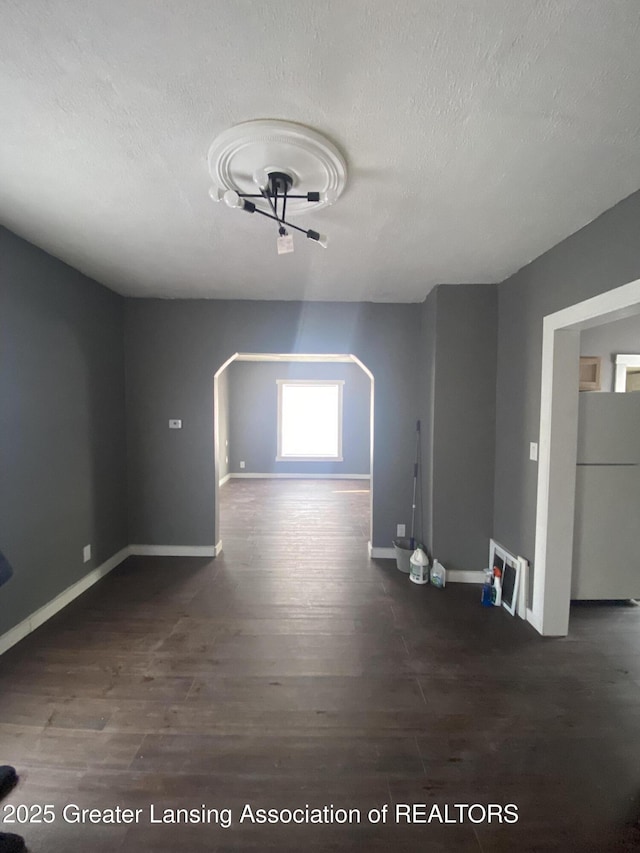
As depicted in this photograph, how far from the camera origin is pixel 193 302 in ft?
11.1

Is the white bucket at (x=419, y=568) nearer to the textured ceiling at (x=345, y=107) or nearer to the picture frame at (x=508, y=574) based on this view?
the picture frame at (x=508, y=574)

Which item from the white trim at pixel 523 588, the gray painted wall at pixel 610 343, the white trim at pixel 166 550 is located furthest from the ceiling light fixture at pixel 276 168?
the gray painted wall at pixel 610 343

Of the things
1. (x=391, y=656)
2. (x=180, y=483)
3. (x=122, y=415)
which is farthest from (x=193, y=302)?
(x=391, y=656)

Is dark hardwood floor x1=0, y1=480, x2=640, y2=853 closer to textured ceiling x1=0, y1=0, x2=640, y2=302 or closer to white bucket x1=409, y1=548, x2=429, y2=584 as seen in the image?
white bucket x1=409, y1=548, x2=429, y2=584

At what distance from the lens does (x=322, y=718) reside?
1654mm

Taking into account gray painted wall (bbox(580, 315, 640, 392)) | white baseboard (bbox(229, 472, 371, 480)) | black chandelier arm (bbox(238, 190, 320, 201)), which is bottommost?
white baseboard (bbox(229, 472, 371, 480))

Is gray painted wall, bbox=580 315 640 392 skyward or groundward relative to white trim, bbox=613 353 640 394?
skyward

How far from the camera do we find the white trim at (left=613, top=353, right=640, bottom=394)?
3.28 meters

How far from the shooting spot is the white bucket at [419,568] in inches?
117

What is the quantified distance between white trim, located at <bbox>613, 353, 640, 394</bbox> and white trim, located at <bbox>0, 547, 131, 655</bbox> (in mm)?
5086

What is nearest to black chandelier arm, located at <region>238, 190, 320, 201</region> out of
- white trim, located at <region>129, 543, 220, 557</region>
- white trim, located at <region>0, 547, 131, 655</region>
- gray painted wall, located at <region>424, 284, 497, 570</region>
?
gray painted wall, located at <region>424, 284, 497, 570</region>

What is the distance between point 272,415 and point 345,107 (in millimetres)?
6231

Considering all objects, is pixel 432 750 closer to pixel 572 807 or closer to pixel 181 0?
pixel 572 807

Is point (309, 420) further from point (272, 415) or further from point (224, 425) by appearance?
point (224, 425)
